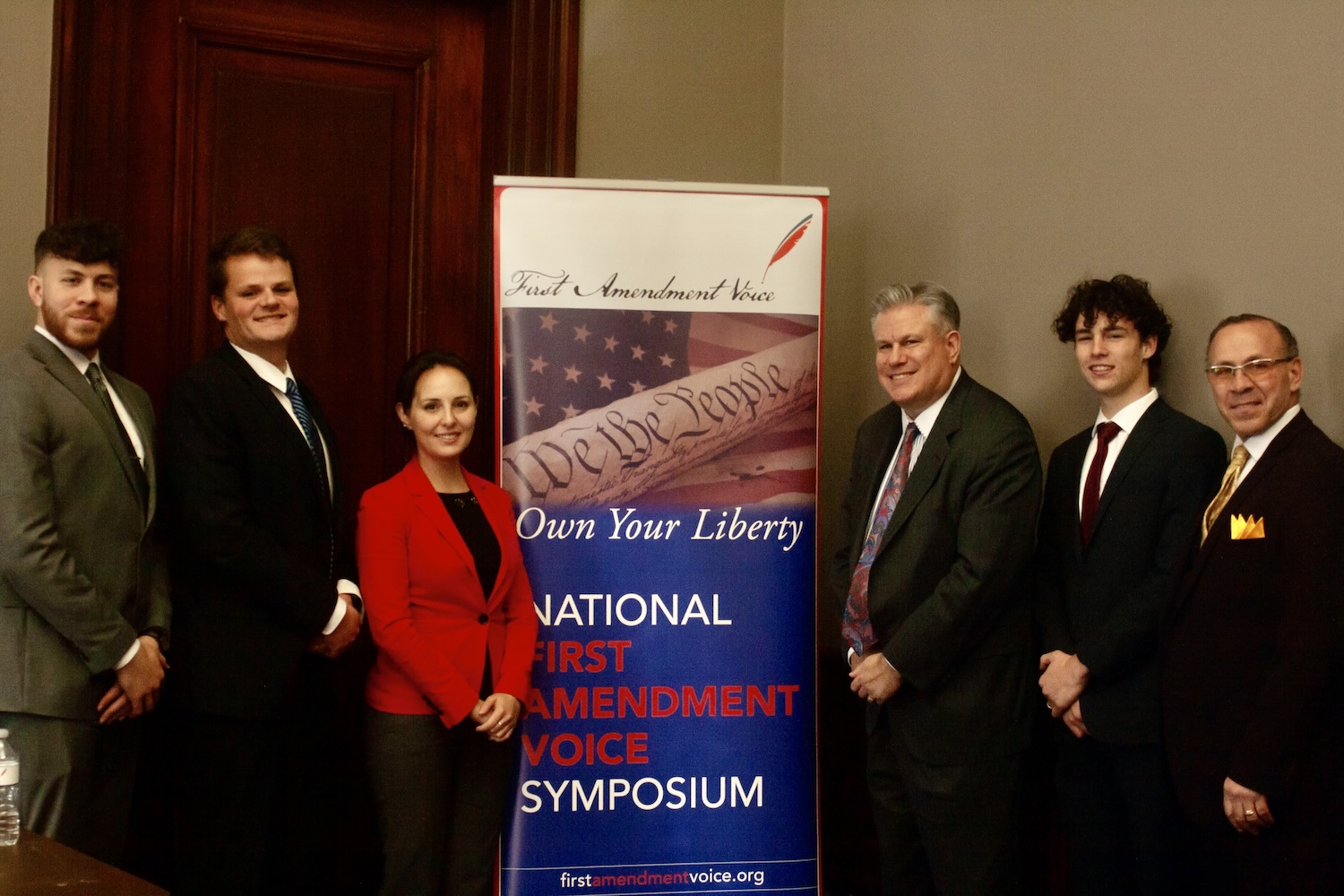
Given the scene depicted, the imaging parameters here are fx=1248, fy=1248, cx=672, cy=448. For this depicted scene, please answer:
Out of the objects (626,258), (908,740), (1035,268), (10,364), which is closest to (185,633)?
(10,364)

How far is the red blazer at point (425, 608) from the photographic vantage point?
262 cm

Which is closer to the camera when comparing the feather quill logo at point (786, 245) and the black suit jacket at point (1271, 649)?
the black suit jacket at point (1271, 649)

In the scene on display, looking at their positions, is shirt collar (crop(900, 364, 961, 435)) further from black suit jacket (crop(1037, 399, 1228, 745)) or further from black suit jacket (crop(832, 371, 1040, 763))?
black suit jacket (crop(1037, 399, 1228, 745))

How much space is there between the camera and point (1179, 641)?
7.39 ft

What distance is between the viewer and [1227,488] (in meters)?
2.27

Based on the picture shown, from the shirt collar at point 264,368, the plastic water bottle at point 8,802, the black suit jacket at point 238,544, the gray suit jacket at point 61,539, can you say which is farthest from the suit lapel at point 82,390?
the plastic water bottle at point 8,802

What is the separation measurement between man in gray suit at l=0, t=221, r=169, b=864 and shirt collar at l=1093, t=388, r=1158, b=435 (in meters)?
2.00

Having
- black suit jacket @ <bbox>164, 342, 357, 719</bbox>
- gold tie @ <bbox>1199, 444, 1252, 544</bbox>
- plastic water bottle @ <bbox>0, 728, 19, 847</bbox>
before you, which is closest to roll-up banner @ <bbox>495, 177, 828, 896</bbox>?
black suit jacket @ <bbox>164, 342, 357, 719</bbox>

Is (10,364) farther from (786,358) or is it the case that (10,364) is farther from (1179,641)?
(1179,641)

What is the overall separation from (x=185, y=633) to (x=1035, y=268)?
84.9 inches

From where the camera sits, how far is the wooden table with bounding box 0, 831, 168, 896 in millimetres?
1548

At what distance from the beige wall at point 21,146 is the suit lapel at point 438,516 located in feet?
3.38

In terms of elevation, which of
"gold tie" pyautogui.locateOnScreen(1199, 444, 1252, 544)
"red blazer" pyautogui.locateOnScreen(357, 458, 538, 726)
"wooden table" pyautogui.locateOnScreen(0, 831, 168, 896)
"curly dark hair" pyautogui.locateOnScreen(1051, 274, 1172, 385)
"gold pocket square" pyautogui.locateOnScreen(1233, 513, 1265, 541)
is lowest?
"wooden table" pyautogui.locateOnScreen(0, 831, 168, 896)

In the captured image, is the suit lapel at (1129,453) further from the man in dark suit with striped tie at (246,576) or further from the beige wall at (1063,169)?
the man in dark suit with striped tie at (246,576)
